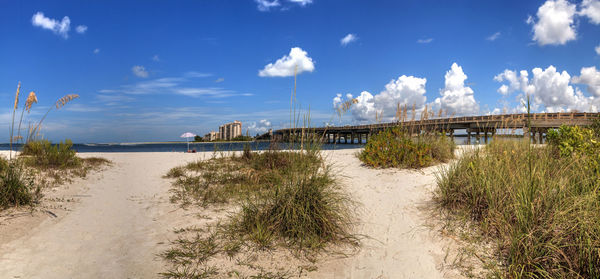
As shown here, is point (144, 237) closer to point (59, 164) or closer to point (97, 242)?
point (97, 242)

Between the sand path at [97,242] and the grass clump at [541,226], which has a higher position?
the grass clump at [541,226]

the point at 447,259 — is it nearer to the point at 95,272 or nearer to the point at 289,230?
the point at 289,230

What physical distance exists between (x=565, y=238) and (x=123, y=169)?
448 inches

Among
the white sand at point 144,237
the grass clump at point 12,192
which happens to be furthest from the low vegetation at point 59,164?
the grass clump at point 12,192

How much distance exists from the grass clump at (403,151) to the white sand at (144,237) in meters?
1.33

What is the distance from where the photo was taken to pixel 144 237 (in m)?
Answer: 4.12

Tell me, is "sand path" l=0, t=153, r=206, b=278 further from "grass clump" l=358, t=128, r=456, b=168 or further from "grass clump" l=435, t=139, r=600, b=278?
"grass clump" l=358, t=128, r=456, b=168

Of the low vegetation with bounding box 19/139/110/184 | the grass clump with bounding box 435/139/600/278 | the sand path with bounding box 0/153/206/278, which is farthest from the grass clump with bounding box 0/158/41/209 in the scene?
the grass clump with bounding box 435/139/600/278

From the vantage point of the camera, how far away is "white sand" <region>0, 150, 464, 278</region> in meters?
3.29

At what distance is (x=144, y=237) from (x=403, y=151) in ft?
20.8

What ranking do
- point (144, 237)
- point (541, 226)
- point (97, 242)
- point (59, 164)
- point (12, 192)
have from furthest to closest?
point (59, 164)
point (12, 192)
point (144, 237)
point (97, 242)
point (541, 226)

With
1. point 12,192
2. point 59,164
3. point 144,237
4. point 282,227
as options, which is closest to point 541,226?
point 282,227

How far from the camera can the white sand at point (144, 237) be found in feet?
10.8

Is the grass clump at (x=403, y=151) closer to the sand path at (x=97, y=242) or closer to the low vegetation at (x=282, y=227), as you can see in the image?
the low vegetation at (x=282, y=227)
